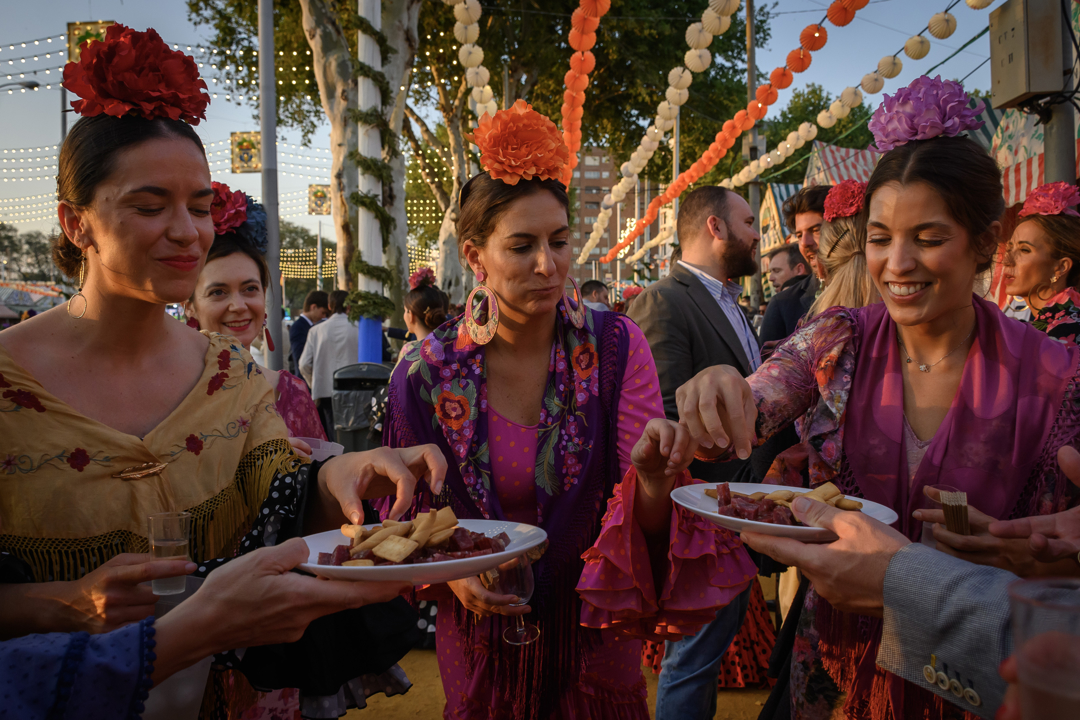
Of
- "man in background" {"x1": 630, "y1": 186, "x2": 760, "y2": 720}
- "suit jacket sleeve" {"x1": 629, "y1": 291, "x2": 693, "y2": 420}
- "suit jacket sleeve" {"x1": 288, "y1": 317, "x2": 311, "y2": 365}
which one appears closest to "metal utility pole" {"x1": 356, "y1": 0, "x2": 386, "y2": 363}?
"suit jacket sleeve" {"x1": 288, "y1": 317, "x2": 311, "y2": 365}

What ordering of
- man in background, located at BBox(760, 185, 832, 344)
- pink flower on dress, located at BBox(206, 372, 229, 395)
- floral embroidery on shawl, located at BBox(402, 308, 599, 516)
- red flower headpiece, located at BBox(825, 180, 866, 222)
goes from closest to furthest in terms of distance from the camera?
pink flower on dress, located at BBox(206, 372, 229, 395)
floral embroidery on shawl, located at BBox(402, 308, 599, 516)
red flower headpiece, located at BBox(825, 180, 866, 222)
man in background, located at BBox(760, 185, 832, 344)

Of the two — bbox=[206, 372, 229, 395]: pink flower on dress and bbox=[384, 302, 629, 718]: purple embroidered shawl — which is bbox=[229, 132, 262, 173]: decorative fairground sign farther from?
bbox=[206, 372, 229, 395]: pink flower on dress

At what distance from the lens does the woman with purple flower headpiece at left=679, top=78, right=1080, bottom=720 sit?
176cm

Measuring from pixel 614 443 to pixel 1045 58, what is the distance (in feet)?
16.3

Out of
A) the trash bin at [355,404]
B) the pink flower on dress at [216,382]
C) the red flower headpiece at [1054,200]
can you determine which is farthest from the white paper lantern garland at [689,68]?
the pink flower on dress at [216,382]

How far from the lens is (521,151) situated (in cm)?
243

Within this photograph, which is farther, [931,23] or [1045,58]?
[931,23]

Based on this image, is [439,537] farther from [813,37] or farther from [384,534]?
[813,37]

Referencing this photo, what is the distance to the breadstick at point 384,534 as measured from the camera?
1.51m

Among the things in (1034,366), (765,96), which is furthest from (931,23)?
(1034,366)

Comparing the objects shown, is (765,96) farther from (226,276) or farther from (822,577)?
(822,577)

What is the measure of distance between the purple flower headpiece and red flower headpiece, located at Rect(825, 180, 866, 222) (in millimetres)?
1298

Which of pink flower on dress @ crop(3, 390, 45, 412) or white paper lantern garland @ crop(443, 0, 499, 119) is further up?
white paper lantern garland @ crop(443, 0, 499, 119)

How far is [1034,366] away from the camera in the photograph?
1.83 metres
